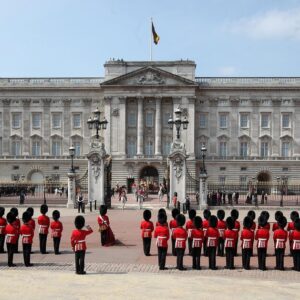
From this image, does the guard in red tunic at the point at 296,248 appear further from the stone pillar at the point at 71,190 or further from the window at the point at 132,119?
the window at the point at 132,119

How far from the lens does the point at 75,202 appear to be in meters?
37.7

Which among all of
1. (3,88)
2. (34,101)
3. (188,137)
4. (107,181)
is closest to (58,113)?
(34,101)

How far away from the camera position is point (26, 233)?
15.9 m

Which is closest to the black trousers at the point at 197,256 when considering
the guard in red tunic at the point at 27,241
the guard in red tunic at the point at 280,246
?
the guard in red tunic at the point at 280,246

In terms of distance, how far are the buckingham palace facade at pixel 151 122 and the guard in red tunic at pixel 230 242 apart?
50.0 meters

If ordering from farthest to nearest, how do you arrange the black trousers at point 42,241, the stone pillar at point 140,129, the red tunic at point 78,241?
1. the stone pillar at point 140,129
2. the black trousers at point 42,241
3. the red tunic at point 78,241

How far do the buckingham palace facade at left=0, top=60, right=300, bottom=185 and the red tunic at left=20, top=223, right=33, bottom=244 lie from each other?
50046 millimetres

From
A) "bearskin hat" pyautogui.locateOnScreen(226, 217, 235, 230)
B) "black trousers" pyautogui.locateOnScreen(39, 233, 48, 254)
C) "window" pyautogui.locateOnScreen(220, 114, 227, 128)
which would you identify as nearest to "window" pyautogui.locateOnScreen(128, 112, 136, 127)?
"window" pyautogui.locateOnScreen(220, 114, 227, 128)

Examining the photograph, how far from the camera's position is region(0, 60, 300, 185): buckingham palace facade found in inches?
2621

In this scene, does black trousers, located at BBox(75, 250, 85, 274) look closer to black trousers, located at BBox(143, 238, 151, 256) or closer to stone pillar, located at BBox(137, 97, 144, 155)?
black trousers, located at BBox(143, 238, 151, 256)

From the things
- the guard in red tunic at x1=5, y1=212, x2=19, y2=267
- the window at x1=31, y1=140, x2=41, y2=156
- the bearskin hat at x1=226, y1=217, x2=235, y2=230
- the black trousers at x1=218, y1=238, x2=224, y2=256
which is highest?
the window at x1=31, y1=140, x2=41, y2=156

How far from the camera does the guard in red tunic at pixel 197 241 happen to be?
15398mm

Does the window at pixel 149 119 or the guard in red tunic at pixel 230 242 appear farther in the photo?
the window at pixel 149 119

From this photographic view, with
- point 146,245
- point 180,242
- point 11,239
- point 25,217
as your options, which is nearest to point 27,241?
point 11,239
